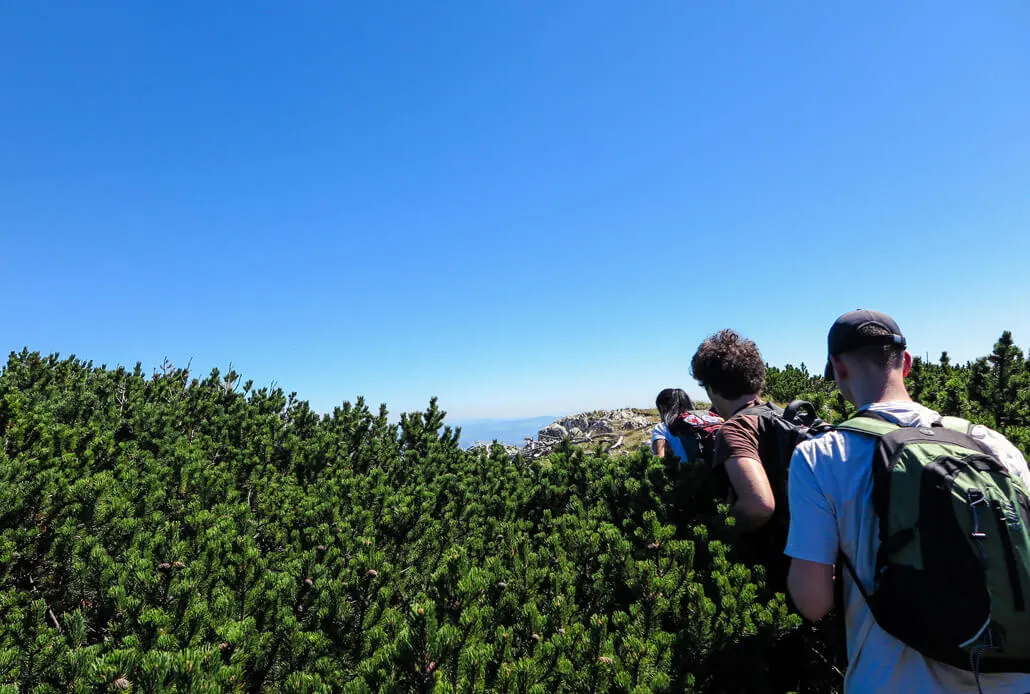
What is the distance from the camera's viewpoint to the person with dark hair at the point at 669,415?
4.32m

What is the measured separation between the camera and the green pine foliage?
2215 mm

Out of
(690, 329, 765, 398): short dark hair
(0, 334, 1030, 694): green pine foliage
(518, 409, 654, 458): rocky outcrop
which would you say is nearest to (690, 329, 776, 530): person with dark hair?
(690, 329, 765, 398): short dark hair

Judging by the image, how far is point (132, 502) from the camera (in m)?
4.09

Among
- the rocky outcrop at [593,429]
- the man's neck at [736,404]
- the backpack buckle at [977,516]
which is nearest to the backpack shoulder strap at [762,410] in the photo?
the man's neck at [736,404]

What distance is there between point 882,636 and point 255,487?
5347 mm

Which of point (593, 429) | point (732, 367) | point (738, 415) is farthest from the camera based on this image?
point (593, 429)

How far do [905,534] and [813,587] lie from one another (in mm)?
498

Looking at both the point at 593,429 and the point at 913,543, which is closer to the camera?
the point at 913,543

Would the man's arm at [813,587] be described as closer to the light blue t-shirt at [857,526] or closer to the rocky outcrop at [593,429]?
the light blue t-shirt at [857,526]

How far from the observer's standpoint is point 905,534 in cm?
185

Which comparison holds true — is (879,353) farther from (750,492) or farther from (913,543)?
(750,492)

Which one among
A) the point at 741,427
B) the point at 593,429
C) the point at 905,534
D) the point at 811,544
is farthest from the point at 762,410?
the point at 593,429

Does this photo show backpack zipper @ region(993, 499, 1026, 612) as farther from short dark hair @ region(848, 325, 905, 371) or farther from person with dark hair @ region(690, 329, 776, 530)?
person with dark hair @ region(690, 329, 776, 530)

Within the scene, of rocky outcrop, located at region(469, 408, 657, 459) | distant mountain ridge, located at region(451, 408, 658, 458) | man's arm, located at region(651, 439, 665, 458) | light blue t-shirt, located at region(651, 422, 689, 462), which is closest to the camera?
light blue t-shirt, located at region(651, 422, 689, 462)
